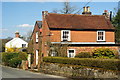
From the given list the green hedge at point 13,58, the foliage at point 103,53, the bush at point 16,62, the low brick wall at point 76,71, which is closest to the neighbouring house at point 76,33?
the foliage at point 103,53

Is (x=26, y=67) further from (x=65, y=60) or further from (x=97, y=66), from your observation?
(x=97, y=66)

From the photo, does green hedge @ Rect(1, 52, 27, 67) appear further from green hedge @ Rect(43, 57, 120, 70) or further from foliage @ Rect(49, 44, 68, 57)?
green hedge @ Rect(43, 57, 120, 70)

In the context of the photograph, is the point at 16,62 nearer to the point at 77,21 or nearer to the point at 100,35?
the point at 77,21

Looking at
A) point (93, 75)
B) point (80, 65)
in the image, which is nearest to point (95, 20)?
point (80, 65)

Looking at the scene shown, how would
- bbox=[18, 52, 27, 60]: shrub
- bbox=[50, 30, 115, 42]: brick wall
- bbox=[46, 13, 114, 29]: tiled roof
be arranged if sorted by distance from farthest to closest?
bbox=[18, 52, 27, 60]: shrub → bbox=[46, 13, 114, 29]: tiled roof → bbox=[50, 30, 115, 42]: brick wall

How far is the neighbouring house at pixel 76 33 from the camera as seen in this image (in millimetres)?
29266

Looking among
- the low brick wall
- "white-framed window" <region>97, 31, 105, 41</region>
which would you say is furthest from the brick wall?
the low brick wall

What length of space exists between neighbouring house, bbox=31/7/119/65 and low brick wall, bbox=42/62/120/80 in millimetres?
5282

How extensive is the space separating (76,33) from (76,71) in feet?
39.3

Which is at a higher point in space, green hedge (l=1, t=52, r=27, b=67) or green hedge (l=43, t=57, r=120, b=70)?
green hedge (l=43, t=57, r=120, b=70)

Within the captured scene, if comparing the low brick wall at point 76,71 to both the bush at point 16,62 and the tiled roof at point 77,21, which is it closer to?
the tiled roof at point 77,21

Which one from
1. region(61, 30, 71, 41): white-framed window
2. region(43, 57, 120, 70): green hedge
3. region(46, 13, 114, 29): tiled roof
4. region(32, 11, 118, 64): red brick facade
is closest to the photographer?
region(43, 57, 120, 70): green hedge

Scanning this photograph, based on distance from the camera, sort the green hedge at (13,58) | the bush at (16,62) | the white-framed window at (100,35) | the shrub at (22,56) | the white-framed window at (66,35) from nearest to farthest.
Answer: the white-framed window at (66,35), the white-framed window at (100,35), the bush at (16,62), the green hedge at (13,58), the shrub at (22,56)

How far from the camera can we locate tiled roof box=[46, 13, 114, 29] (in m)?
30.0
